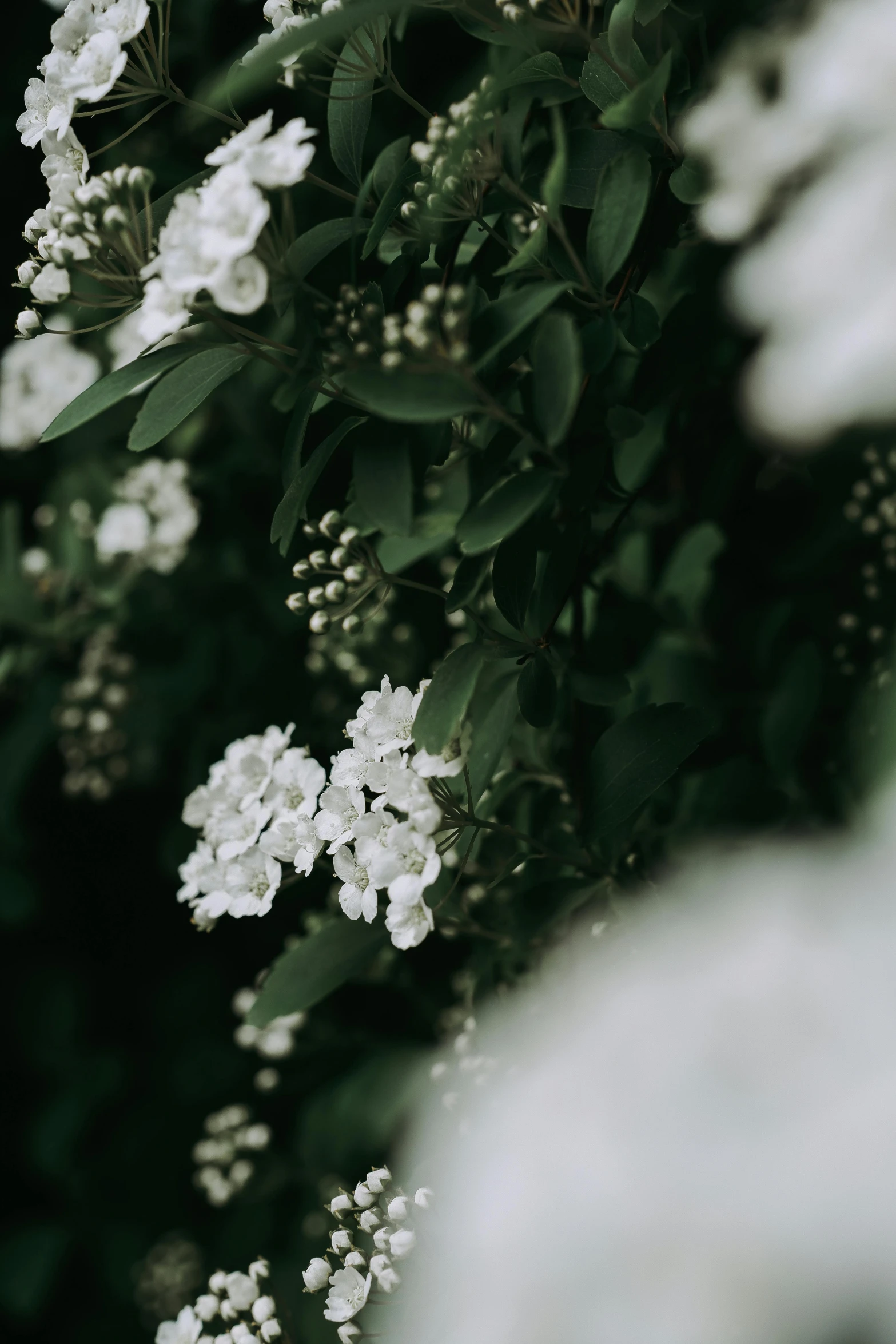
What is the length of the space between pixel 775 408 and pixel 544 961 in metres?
0.76

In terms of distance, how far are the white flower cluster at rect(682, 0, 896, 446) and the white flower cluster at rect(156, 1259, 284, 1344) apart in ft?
2.90

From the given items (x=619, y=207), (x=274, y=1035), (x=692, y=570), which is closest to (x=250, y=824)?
(x=619, y=207)

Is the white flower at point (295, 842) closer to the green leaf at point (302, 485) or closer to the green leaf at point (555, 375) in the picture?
the green leaf at point (302, 485)

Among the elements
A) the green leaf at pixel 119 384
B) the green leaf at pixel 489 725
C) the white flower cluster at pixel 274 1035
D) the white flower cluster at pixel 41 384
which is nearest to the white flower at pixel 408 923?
the green leaf at pixel 489 725

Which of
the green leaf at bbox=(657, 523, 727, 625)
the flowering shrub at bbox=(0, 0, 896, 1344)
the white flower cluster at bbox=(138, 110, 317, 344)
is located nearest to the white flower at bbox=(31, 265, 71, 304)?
the flowering shrub at bbox=(0, 0, 896, 1344)

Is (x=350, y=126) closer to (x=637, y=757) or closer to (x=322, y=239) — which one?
(x=322, y=239)

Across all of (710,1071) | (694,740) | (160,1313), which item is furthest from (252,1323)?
(160,1313)

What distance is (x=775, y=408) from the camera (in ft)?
2.17

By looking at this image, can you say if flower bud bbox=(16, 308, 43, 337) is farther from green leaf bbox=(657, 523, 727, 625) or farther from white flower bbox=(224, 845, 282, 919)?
green leaf bbox=(657, 523, 727, 625)

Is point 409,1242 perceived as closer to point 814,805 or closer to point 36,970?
point 814,805

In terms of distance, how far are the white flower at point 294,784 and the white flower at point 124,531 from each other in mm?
1079

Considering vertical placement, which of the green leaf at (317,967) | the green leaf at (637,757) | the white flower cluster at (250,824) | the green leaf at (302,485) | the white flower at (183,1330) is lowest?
the white flower at (183,1330)

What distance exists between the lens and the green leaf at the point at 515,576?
2.92ft

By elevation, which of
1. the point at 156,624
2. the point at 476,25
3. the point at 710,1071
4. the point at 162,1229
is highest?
the point at 476,25
